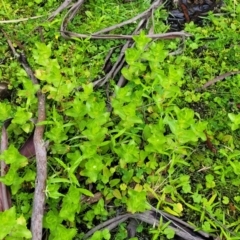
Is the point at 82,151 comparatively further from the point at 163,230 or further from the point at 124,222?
the point at 163,230

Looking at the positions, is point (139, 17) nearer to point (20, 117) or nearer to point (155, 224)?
point (20, 117)

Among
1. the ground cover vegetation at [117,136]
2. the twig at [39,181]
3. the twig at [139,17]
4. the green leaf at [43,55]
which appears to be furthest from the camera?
the twig at [139,17]

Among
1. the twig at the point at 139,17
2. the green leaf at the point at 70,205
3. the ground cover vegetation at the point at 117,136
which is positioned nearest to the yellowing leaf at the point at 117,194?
the ground cover vegetation at the point at 117,136

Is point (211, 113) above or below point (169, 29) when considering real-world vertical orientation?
below

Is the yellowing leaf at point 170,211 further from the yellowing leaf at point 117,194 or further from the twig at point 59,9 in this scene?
the twig at point 59,9

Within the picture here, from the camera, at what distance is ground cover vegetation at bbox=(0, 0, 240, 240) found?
2.29 metres

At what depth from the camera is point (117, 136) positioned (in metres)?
2.44

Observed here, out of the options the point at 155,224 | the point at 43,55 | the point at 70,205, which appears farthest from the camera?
the point at 43,55

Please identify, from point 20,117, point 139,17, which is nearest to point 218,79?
point 139,17

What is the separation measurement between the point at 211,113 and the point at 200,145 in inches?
9.5

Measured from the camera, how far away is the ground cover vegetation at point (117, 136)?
7.52 ft

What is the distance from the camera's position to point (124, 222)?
2.36 metres

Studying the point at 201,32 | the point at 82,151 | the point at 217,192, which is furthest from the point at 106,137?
the point at 201,32

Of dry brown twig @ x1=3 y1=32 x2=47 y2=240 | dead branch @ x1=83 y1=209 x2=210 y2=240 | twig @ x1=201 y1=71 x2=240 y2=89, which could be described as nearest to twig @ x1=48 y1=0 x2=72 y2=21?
dry brown twig @ x1=3 y1=32 x2=47 y2=240
